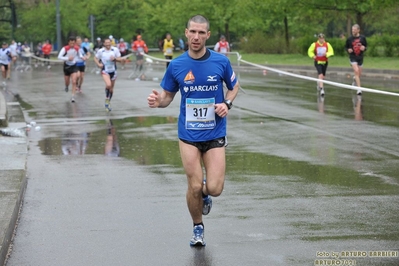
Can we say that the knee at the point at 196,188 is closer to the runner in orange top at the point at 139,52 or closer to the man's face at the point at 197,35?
the man's face at the point at 197,35

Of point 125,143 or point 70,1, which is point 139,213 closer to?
point 125,143

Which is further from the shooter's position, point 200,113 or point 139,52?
point 139,52

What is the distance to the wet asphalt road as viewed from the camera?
7129 mm

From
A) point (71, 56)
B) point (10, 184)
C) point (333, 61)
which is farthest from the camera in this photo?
point (333, 61)

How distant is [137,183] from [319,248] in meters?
3.85

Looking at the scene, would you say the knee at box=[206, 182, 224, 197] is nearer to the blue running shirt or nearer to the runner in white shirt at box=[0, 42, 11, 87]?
the blue running shirt

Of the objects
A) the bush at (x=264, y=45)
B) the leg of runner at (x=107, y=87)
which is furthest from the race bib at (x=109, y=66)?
the bush at (x=264, y=45)

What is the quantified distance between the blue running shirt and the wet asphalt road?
969 mm

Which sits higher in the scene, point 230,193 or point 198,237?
point 198,237

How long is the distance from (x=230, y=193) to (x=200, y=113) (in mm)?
2608

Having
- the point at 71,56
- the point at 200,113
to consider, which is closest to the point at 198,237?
the point at 200,113

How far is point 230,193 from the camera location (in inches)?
380

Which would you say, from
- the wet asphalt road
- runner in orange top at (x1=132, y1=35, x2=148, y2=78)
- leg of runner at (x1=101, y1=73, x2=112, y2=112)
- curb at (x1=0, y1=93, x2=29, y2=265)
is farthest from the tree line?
curb at (x1=0, y1=93, x2=29, y2=265)

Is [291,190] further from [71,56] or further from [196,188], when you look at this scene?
[71,56]
